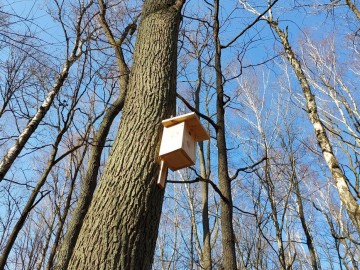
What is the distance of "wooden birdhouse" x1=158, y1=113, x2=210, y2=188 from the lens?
70.7 inches

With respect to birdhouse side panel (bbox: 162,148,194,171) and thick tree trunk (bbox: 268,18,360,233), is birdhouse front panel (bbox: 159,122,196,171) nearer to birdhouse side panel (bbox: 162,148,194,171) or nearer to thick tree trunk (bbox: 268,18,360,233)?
birdhouse side panel (bbox: 162,148,194,171)

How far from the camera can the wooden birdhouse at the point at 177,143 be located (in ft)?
5.89

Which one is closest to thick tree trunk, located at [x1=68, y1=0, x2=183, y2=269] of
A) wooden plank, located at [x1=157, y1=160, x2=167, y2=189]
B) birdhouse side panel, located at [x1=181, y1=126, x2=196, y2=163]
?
wooden plank, located at [x1=157, y1=160, x2=167, y2=189]

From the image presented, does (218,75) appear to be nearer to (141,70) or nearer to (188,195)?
(141,70)

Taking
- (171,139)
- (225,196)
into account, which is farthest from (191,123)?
(225,196)

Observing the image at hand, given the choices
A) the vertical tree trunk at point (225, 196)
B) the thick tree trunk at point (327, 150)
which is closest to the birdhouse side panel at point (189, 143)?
the vertical tree trunk at point (225, 196)

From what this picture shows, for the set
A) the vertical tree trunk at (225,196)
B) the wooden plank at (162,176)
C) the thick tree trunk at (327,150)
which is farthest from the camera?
the thick tree trunk at (327,150)

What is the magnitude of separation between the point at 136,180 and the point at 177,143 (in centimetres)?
34

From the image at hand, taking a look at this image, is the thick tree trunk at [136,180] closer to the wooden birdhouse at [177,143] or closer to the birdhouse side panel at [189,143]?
the wooden birdhouse at [177,143]

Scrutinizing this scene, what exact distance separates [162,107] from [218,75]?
2.28m

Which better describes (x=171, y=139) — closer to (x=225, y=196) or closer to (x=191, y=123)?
(x=191, y=123)

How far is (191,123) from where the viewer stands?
2.09 metres

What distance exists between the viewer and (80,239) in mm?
1517

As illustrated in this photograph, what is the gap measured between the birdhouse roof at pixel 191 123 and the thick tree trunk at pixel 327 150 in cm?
242
